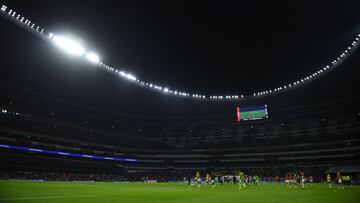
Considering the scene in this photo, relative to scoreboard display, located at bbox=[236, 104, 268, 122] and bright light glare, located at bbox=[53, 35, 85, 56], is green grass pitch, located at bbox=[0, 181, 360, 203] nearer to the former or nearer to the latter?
bright light glare, located at bbox=[53, 35, 85, 56]

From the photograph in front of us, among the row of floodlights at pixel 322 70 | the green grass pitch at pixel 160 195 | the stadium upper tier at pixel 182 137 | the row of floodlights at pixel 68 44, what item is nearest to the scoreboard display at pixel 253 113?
the row of floodlights at pixel 322 70

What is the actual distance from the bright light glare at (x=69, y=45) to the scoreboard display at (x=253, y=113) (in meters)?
47.9

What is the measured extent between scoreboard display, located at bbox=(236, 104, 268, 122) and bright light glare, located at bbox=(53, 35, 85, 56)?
47934mm

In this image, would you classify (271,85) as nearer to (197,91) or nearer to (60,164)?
(197,91)

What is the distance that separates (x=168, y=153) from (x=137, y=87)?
1099 inches

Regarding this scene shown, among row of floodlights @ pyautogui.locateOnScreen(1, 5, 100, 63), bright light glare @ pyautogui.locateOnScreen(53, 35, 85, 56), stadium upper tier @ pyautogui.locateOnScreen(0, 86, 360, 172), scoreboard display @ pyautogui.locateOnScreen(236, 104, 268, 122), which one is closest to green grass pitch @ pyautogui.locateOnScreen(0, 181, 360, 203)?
row of floodlights @ pyautogui.locateOnScreen(1, 5, 100, 63)

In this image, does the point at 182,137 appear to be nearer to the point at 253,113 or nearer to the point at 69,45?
the point at 253,113

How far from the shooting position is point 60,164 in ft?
224

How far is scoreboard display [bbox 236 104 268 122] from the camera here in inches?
3088

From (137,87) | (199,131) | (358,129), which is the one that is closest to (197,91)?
(137,87)

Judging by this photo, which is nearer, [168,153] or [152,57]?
[152,57]

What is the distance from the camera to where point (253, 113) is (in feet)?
261

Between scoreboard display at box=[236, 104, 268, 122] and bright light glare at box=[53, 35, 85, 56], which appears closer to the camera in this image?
bright light glare at box=[53, 35, 85, 56]

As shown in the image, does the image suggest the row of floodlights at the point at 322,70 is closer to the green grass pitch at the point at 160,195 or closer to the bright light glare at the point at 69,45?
the green grass pitch at the point at 160,195
